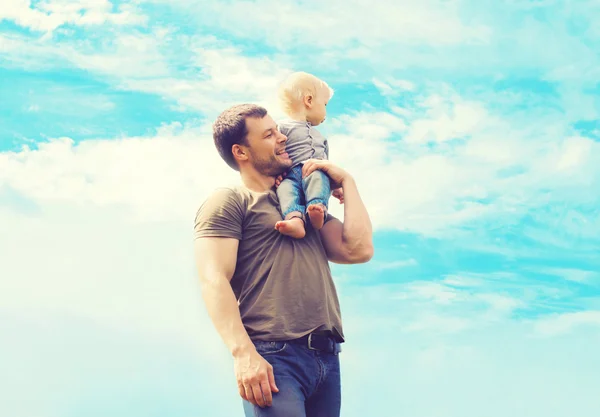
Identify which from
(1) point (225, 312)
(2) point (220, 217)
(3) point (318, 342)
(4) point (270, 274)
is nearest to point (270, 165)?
(2) point (220, 217)

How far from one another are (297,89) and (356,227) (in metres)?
1.30

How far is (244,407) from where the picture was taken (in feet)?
13.6

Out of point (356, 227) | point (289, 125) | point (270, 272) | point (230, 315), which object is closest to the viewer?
point (230, 315)

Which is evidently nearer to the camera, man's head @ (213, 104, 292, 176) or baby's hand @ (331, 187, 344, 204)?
man's head @ (213, 104, 292, 176)

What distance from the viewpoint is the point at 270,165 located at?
477 centimetres

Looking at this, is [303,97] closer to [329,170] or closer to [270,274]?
[329,170]

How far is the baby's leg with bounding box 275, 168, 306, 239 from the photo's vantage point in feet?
14.3

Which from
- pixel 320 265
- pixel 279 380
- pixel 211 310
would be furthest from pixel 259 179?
pixel 279 380

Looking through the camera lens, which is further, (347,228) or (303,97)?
(303,97)

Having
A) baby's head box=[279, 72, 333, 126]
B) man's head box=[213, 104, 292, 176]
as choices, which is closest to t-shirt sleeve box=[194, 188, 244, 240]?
man's head box=[213, 104, 292, 176]

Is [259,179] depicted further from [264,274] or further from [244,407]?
[244,407]

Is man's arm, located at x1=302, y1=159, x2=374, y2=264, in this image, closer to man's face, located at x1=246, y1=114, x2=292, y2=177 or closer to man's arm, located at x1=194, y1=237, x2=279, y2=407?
man's face, located at x1=246, y1=114, x2=292, y2=177

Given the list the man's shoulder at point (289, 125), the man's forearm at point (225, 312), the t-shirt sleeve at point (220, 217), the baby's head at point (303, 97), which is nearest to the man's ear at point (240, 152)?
the t-shirt sleeve at point (220, 217)

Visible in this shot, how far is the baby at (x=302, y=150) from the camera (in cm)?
453
